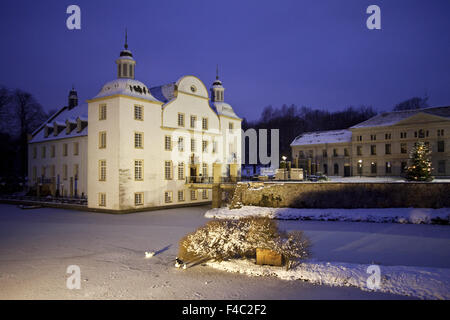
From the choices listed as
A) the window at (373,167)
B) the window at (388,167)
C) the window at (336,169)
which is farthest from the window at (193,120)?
the window at (388,167)

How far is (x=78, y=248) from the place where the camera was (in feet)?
41.6

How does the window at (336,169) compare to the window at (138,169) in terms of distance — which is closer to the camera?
the window at (138,169)

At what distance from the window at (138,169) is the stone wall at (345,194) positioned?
7.52 meters

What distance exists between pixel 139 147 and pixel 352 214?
16.0m

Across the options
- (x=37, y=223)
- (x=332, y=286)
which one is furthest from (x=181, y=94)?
(x=332, y=286)

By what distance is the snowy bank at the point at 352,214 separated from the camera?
65.6ft

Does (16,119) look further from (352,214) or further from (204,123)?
(352,214)

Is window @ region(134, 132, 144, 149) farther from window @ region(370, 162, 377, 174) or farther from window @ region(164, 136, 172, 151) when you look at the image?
window @ region(370, 162, 377, 174)

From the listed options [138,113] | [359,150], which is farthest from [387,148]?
[138,113]

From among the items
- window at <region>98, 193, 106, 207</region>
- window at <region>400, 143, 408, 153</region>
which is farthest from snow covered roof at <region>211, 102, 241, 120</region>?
window at <region>400, 143, 408, 153</region>

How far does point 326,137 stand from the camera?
4784cm

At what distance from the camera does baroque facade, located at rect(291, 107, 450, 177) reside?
37219 millimetres

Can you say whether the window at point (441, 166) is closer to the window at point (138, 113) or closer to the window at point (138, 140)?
the window at point (138, 140)

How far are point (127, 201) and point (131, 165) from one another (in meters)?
2.69
